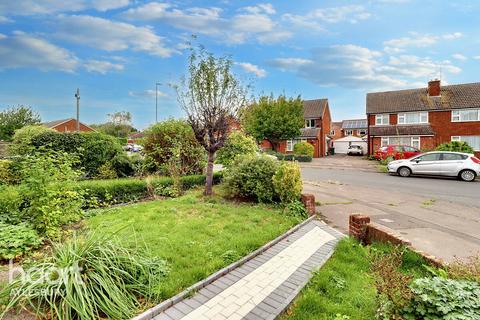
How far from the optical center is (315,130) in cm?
3828

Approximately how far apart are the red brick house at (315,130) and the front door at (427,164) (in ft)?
68.1

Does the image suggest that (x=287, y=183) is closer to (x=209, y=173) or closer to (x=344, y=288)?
(x=209, y=173)

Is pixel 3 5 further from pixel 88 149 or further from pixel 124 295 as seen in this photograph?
pixel 124 295

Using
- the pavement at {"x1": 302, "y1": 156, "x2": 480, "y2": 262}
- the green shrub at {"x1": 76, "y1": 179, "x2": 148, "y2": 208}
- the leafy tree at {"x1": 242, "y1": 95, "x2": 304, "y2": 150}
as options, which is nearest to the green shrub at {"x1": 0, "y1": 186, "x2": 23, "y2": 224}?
the green shrub at {"x1": 76, "y1": 179, "x2": 148, "y2": 208}

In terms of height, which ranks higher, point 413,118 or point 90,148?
point 413,118

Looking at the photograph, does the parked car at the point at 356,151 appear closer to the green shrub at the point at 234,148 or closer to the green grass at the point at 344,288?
the green shrub at the point at 234,148

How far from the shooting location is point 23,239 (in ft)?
16.7

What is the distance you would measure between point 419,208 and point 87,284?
401 inches

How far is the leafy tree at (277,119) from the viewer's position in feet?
105

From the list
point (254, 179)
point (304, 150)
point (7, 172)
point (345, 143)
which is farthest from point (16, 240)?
point (345, 143)

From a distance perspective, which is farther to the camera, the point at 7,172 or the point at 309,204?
the point at 7,172

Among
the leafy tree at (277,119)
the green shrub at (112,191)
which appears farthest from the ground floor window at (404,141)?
the green shrub at (112,191)

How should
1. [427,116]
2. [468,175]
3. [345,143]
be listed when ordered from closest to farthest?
[468,175] → [427,116] → [345,143]

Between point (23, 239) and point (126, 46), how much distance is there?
9.26 meters
